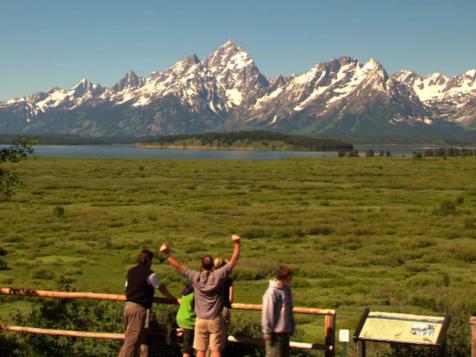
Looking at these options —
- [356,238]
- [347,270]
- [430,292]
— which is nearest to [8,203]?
[356,238]

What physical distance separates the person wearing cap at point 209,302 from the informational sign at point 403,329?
294 centimetres

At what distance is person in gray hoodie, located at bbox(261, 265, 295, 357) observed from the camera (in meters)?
13.7

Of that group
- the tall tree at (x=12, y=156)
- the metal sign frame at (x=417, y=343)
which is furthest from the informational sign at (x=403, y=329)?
the tall tree at (x=12, y=156)

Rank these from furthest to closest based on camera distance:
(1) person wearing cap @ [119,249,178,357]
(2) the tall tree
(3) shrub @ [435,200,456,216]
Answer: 1. (3) shrub @ [435,200,456,216]
2. (2) the tall tree
3. (1) person wearing cap @ [119,249,178,357]

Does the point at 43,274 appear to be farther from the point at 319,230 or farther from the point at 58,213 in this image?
the point at 58,213

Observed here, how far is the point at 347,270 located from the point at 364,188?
68.6 metres

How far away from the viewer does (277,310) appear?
13852 mm

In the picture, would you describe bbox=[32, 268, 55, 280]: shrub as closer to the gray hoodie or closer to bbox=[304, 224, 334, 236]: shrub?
the gray hoodie

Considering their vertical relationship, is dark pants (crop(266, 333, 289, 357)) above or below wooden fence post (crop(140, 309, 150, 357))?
above

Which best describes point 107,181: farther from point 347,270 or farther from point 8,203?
point 347,270

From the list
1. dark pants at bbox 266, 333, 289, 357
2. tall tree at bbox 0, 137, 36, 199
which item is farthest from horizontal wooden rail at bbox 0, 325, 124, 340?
tall tree at bbox 0, 137, 36, 199

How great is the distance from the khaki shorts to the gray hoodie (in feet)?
3.95

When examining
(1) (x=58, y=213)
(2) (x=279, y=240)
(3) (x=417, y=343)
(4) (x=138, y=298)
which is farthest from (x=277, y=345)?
(1) (x=58, y=213)

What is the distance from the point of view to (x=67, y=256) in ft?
138
